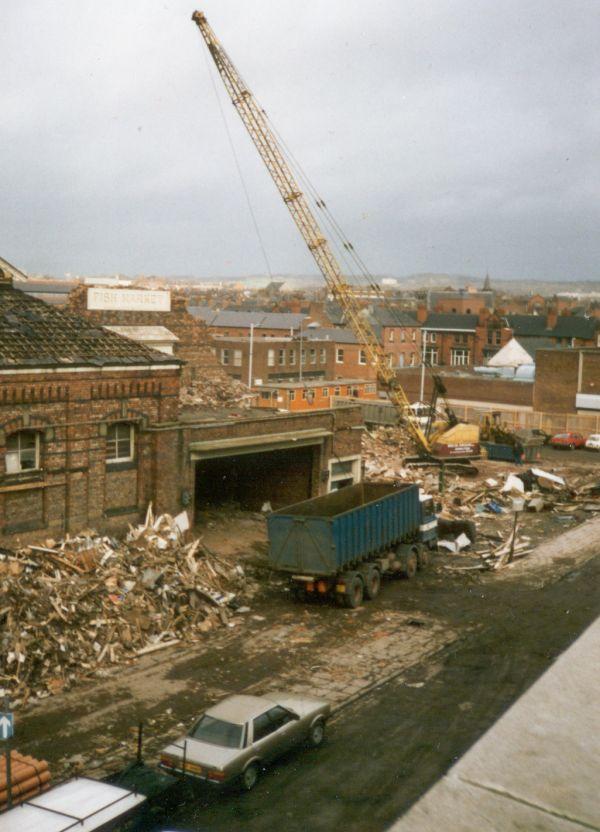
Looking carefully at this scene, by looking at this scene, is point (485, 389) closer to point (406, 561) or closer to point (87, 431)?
point (406, 561)

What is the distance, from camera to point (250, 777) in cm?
1433

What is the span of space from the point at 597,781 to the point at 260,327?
97.7m

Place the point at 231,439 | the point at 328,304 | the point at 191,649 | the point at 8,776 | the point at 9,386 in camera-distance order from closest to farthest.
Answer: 1. the point at 8,776
2. the point at 191,649
3. the point at 9,386
4. the point at 231,439
5. the point at 328,304

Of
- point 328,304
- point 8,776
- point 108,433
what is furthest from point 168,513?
point 328,304

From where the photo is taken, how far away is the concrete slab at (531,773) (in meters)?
2.12

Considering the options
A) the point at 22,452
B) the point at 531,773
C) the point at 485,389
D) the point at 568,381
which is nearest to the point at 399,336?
the point at 485,389

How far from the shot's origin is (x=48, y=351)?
25484mm

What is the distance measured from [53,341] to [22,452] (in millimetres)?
3880

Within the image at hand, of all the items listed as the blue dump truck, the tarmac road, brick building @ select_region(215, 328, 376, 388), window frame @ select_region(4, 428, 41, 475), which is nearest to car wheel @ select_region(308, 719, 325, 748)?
the tarmac road

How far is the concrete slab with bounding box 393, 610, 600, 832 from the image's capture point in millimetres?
2121

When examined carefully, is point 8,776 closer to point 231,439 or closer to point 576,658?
point 576,658

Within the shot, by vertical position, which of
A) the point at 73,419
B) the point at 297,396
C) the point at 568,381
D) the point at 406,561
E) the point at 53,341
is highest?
the point at 53,341

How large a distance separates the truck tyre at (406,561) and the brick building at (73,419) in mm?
8285

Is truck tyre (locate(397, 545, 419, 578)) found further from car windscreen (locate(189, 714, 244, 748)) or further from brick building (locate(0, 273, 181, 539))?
car windscreen (locate(189, 714, 244, 748))
